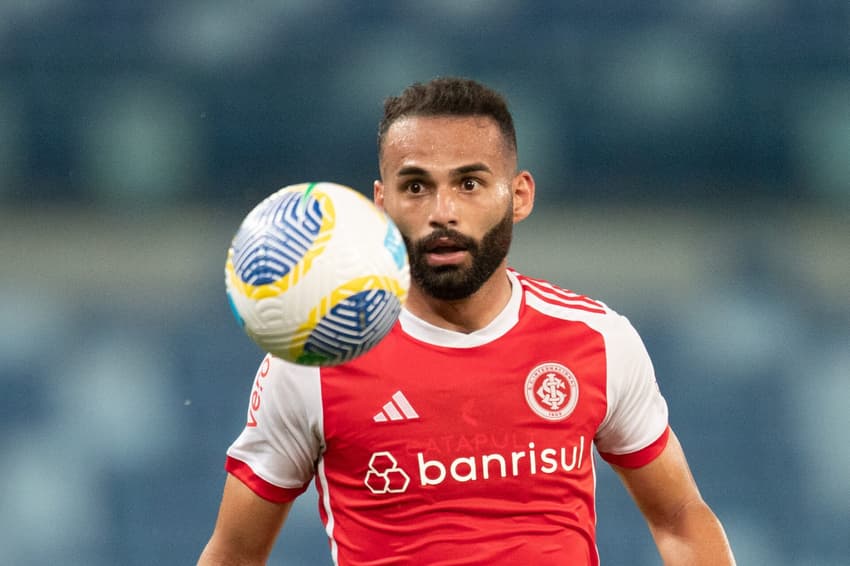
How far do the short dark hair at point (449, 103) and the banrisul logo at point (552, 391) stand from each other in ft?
1.82

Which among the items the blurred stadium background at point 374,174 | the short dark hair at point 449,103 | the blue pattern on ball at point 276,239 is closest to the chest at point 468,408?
the short dark hair at point 449,103

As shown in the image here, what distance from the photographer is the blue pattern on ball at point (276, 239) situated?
2422mm

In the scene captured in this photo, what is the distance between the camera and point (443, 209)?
292 cm

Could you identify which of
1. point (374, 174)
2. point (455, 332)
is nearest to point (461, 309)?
point (455, 332)

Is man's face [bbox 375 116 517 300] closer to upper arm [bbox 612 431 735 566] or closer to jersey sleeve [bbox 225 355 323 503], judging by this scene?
jersey sleeve [bbox 225 355 323 503]

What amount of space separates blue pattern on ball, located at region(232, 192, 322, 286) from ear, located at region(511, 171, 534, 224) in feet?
2.88

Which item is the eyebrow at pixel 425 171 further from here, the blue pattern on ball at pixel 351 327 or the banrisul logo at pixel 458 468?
the banrisul logo at pixel 458 468

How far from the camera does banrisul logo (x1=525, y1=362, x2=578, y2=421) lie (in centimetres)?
311

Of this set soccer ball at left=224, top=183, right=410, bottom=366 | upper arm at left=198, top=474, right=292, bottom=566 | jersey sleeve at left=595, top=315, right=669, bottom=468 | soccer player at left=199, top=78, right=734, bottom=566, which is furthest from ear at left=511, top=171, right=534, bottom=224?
upper arm at left=198, top=474, right=292, bottom=566

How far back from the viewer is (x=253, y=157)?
25.3 feet

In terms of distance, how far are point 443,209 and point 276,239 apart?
0.59 meters

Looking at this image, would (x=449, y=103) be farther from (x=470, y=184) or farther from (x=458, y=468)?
(x=458, y=468)

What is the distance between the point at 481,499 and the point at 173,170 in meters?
5.11

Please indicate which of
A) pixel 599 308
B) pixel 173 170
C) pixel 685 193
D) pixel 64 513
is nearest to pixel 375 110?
pixel 173 170
